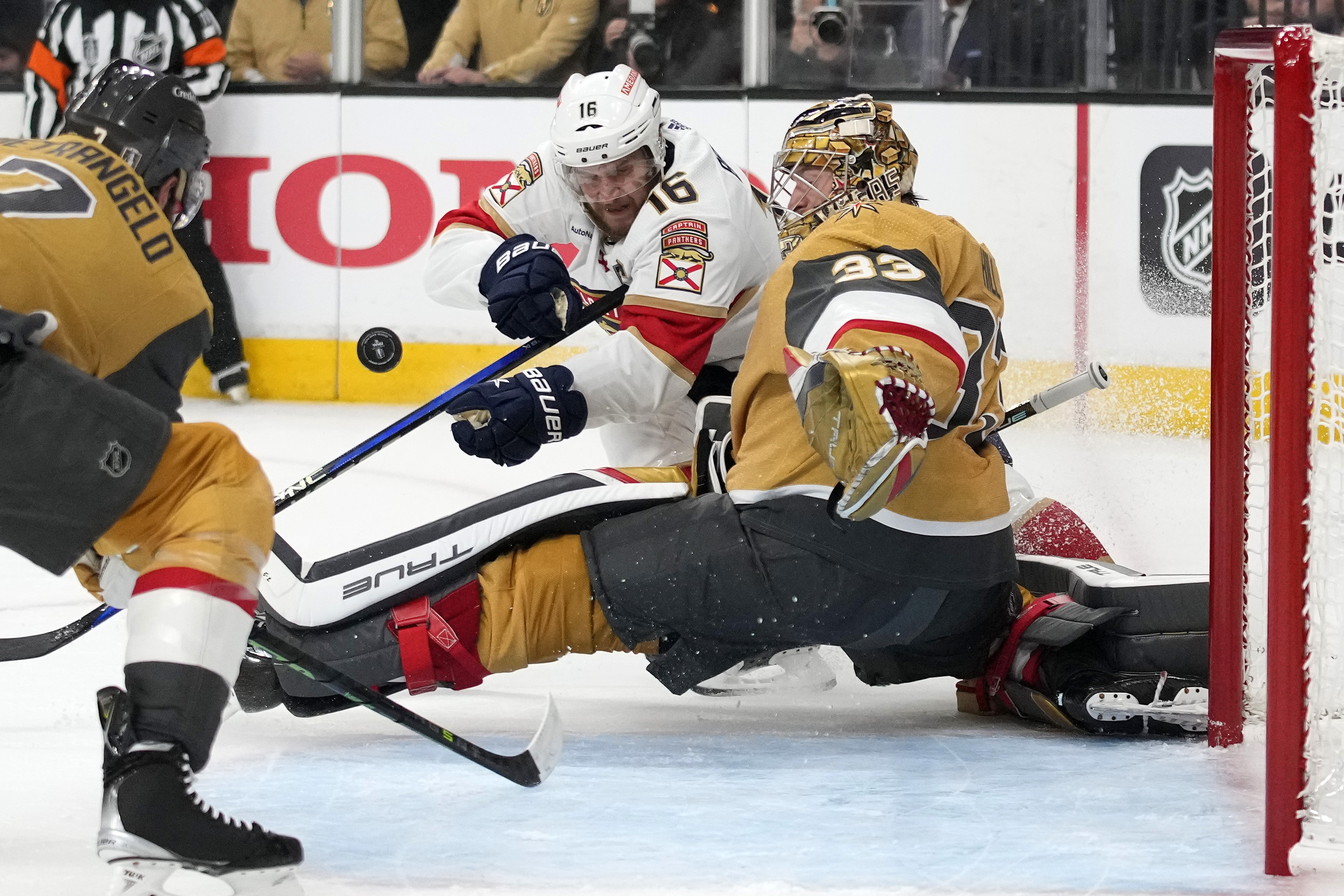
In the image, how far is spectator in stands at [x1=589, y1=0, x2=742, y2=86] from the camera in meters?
5.05

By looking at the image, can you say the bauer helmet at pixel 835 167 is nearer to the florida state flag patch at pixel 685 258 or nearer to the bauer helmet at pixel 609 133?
the florida state flag patch at pixel 685 258

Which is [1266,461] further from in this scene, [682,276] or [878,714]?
[682,276]

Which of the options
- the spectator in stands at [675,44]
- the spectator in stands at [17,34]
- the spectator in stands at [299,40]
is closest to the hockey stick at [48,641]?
the spectator in stands at [675,44]

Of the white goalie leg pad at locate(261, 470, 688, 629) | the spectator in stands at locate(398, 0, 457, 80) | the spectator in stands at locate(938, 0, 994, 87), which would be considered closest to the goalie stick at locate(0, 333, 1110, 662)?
the white goalie leg pad at locate(261, 470, 688, 629)

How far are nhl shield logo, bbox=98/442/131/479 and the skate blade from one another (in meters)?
0.33

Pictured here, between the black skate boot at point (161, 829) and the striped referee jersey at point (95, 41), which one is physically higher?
the striped referee jersey at point (95, 41)

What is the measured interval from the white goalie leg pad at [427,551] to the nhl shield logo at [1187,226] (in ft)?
10.2

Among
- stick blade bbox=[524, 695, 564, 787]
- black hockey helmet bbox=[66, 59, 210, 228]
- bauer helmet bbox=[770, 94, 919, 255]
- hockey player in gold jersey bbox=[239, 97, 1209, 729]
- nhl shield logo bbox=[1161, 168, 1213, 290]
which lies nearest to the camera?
black hockey helmet bbox=[66, 59, 210, 228]

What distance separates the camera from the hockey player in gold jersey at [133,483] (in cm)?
132

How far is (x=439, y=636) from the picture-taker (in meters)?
2.08

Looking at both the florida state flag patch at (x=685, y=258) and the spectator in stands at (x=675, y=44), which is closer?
the florida state flag patch at (x=685, y=258)

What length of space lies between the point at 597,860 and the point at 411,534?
0.68m

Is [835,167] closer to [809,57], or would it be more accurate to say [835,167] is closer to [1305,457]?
[1305,457]

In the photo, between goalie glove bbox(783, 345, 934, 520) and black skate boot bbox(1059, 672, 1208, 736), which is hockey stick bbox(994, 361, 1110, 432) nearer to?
black skate boot bbox(1059, 672, 1208, 736)
